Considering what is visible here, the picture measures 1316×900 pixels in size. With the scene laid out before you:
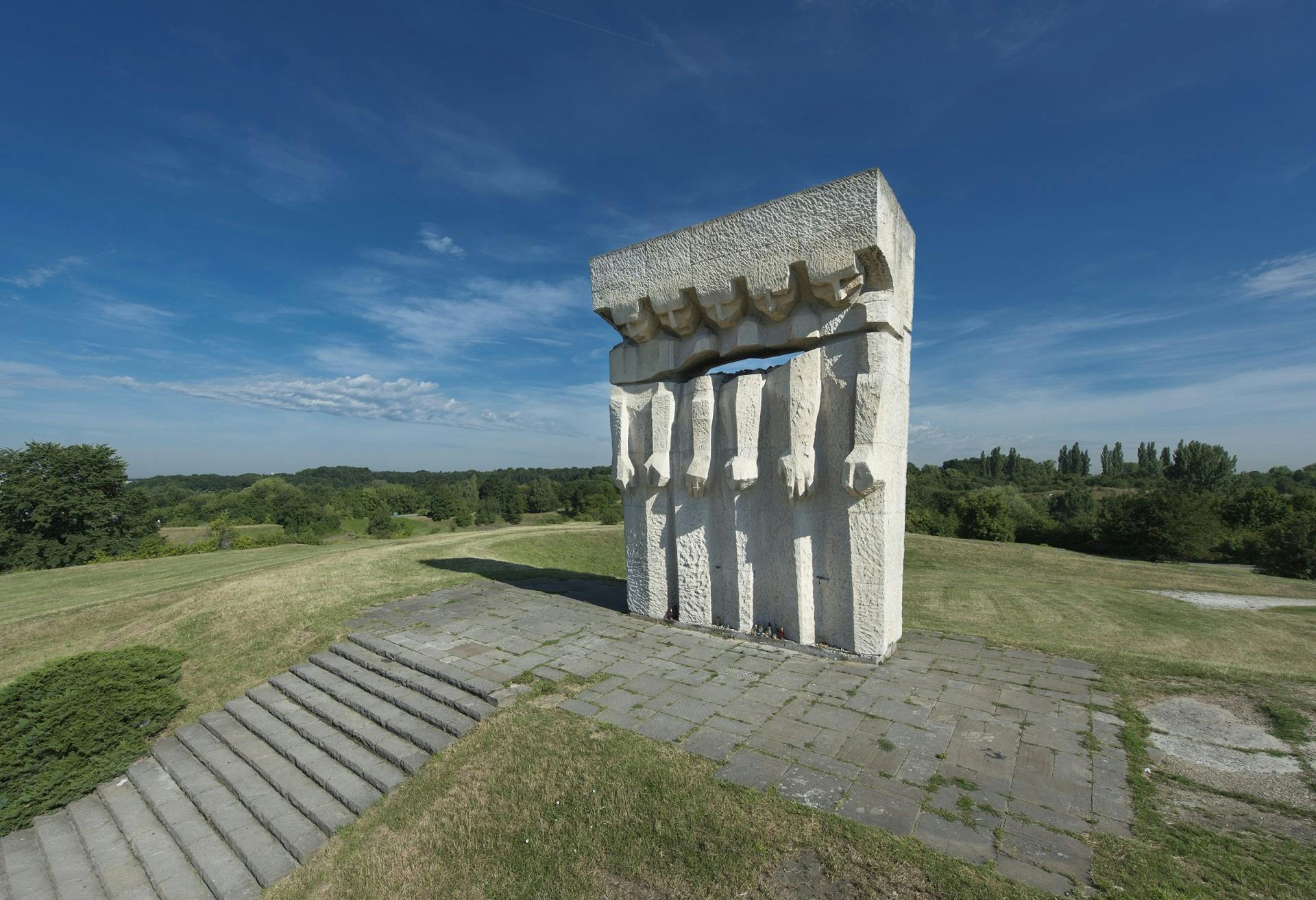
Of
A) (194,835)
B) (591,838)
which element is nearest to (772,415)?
(591,838)

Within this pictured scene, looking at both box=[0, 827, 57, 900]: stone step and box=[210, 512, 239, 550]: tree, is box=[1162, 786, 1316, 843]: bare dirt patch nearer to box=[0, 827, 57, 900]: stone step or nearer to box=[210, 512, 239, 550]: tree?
box=[0, 827, 57, 900]: stone step

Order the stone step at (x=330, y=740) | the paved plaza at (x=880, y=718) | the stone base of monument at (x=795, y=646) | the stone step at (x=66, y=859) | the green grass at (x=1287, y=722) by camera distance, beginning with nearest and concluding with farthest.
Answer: the paved plaza at (x=880, y=718) → the green grass at (x=1287, y=722) → the stone step at (x=66, y=859) → the stone step at (x=330, y=740) → the stone base of monument at (x=795, y=646)

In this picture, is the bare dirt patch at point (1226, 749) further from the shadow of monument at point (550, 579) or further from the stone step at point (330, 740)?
the stone step at point (330, 740)

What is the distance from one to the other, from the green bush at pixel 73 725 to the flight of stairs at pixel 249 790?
18cm

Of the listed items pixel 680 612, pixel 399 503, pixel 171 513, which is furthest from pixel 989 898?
pixel 399 503

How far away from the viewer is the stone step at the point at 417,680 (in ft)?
15.5

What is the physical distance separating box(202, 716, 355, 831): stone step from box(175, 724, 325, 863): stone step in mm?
37

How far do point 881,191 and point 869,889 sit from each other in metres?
5.34

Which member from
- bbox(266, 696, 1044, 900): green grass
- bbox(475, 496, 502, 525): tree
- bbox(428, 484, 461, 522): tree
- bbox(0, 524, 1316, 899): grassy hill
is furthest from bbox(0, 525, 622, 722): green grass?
bbox(428, 484, 461, 522): tree

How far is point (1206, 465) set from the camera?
45000 millimetres

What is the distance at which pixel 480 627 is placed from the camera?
6.74 m

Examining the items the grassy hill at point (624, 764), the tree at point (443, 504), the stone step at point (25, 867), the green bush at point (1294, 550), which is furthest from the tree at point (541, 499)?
the stone step at point (25, 867)

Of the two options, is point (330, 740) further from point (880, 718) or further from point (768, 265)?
point (768, 265)

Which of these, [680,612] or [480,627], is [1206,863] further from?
[480,627]
